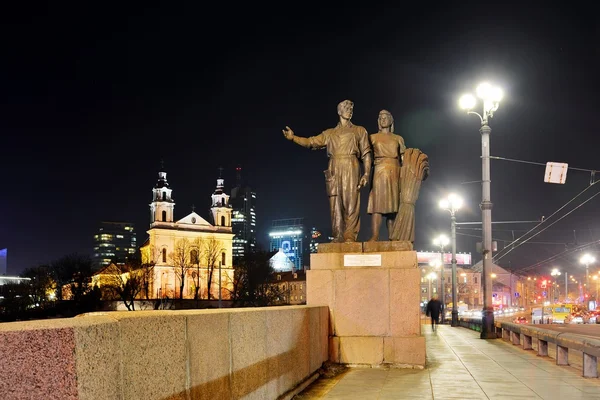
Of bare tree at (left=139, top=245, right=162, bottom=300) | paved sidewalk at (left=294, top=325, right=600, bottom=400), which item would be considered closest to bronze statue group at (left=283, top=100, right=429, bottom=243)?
paved sidewalk at (left=294, top=325, right=600, bottom=400)

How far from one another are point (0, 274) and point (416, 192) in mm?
156836

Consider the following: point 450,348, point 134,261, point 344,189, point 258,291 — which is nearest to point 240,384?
point 344,189

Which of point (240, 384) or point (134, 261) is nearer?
point (240, 384)

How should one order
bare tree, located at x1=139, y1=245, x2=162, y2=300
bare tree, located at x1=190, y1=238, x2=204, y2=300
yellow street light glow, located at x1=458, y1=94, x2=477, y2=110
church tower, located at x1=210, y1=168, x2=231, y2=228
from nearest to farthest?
1. yellow street light glow, located at x1=458, y1=94, x2=477, y2=110
2. bare tree, located at x1=139, y1=245, x2=162, y2=300
3. bare tree, located at x1=190, y1=238, x2=204, y2=300
4. church tower, located at x1=210, y1=168, x2=231, y2=228

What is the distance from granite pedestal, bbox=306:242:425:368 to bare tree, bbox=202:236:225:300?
112940 millimetres

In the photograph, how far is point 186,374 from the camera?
475cm

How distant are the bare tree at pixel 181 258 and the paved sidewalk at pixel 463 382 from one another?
114m

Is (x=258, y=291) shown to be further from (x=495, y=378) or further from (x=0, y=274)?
(x=495, y=378)

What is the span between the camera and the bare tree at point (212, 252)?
128 metres

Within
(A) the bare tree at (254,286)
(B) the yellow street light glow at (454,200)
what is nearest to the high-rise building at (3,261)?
(A) the bare tree at (254,286)

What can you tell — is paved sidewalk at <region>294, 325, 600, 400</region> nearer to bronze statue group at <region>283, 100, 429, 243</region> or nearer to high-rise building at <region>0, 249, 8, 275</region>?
bronze statue group at <region>283, 100, 429, 243</region>

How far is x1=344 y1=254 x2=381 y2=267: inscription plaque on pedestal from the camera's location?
12.1 meters

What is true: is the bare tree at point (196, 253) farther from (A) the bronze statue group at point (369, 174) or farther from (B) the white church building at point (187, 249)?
(A) the bronze statue group at point (369, 174)

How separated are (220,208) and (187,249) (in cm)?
1594
